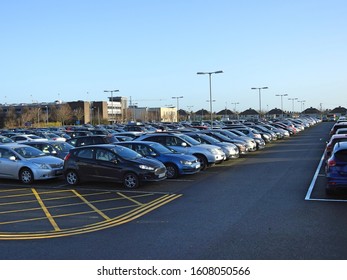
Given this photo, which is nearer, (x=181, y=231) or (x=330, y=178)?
(x=181, y=231)

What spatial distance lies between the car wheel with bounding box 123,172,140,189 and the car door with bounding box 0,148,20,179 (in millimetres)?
4487

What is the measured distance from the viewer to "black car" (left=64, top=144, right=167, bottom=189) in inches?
524

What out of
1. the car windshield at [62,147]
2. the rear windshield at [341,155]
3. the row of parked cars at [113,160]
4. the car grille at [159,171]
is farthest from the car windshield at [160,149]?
the rear windshield at [341,155]

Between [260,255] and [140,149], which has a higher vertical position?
[140,149]

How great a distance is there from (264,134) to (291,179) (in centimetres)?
2050

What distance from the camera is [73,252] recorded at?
6.72 metres

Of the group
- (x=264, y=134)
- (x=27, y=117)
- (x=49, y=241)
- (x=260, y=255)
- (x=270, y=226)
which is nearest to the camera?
(x=260, y=255)

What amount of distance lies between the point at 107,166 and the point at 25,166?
340cm

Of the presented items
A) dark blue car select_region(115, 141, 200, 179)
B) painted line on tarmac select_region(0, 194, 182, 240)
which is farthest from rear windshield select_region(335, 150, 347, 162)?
dark blue car select_region(115, 141, 200, 179)

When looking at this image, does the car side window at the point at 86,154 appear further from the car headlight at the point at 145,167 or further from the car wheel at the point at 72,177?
the car headlight at the point at 145,167

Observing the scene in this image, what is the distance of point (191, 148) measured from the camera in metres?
18.1

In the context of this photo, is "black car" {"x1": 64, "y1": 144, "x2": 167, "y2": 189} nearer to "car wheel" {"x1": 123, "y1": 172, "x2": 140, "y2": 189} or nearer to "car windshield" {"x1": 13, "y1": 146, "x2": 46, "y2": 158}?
"car wheel" {"x1": 123, "y1": 172, "x2": 140, "y2": 189}

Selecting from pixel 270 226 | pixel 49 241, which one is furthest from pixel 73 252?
pixel 270 226

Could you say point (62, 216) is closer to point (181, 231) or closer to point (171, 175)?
point (181, 231)
